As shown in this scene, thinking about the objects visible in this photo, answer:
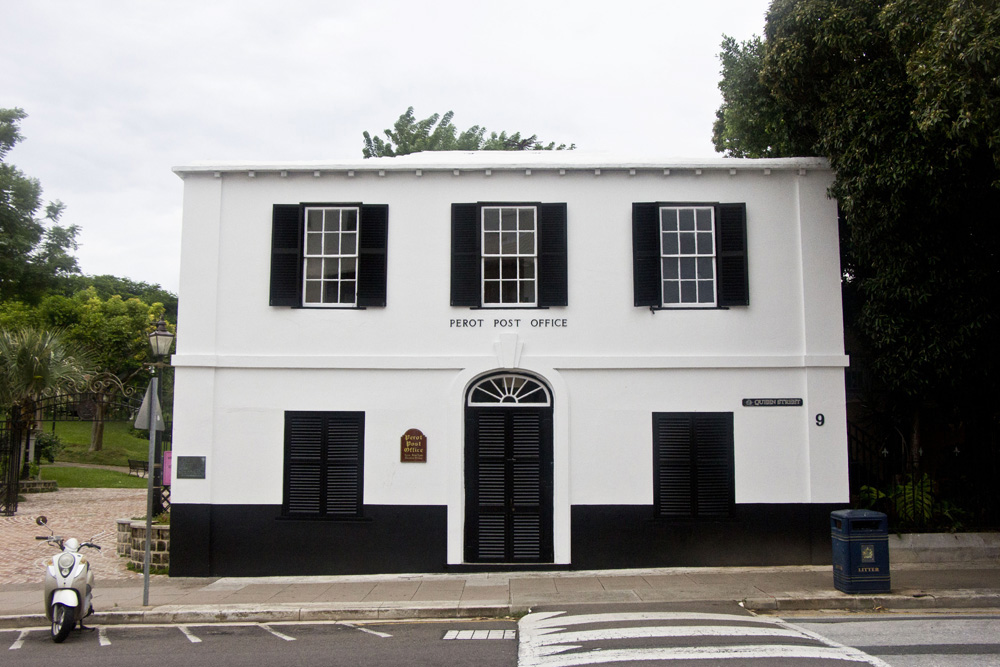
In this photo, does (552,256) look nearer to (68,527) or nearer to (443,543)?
(443,543)

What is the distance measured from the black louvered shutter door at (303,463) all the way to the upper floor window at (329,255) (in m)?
1.83

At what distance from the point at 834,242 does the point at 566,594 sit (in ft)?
22.2

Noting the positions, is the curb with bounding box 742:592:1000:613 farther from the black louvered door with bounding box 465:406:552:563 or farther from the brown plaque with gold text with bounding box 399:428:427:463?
the brown plaque with gold text with bounding box 399:428:427:463

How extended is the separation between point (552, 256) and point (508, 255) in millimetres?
694

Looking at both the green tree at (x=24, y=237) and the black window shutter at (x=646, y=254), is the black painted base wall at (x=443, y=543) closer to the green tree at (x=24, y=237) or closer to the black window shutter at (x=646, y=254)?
the black window shutter at (x=646, y=254)

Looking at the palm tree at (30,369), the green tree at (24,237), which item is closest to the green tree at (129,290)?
the green tree at (24,237)

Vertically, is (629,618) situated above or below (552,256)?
below

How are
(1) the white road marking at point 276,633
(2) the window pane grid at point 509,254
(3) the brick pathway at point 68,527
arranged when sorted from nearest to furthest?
1. (1) the white road marking at point 276,633
2. (2) the window pane grid at point 509,254
3. (3) the brick pathway at point 68,527

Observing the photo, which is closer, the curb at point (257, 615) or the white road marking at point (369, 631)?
the white road marking at point (369, 631)

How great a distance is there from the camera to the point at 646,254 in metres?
11.8

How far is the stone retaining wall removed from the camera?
1189 centimetres

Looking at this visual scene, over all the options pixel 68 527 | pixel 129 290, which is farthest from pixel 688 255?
pixel 129 290

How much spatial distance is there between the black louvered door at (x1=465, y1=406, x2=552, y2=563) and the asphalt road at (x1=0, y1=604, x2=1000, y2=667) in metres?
2.44

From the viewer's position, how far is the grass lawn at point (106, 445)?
32.8 metres
